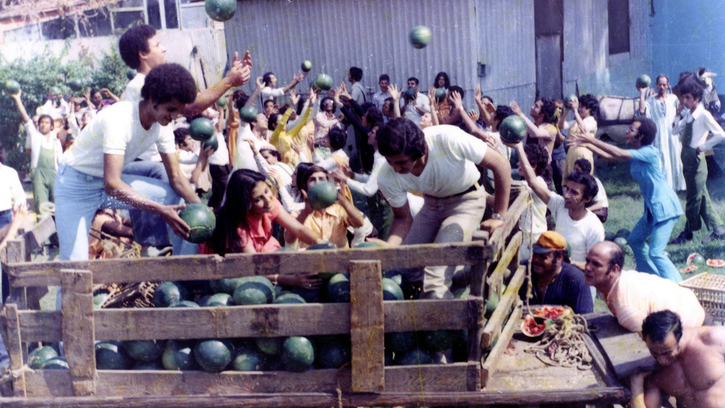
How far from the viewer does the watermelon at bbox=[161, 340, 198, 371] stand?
4.01 metres

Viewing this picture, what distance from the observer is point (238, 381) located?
3.95m

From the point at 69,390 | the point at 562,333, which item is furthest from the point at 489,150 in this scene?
the point at 69,390

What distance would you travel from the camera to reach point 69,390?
4.01 meters

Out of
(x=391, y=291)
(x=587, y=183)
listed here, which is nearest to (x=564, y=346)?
(x=391, y=291)

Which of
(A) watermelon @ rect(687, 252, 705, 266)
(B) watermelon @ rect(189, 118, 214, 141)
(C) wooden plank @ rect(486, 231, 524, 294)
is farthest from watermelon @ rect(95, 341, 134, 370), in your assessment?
(A) watermelon @ rect(687, 252, 705, 266)

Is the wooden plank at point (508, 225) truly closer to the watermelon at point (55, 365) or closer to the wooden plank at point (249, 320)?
the wooden plank at point (249, 320)

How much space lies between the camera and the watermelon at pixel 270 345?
157 inches

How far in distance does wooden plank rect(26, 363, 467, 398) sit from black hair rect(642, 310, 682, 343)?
130 cm

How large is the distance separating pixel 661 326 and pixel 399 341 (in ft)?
5.47

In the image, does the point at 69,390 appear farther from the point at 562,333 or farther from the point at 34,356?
the point at 562,333

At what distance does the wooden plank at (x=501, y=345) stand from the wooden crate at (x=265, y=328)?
0.8 inches

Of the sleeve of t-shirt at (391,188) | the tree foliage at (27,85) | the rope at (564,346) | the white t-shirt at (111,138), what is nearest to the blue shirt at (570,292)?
the rope at (564,346)

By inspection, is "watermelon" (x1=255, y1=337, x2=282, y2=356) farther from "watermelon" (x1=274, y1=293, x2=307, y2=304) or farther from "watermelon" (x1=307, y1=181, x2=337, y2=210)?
"watermelon" (x1=307, y1=181, x2=337, y2=210)

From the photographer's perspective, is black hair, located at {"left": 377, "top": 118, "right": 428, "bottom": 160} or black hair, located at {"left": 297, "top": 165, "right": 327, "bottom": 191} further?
black hair, located at {"left": 297, "top": 165, "right": 327, "bottom": 191}
